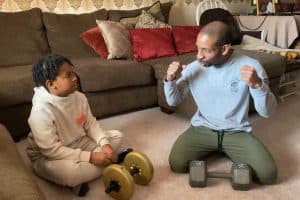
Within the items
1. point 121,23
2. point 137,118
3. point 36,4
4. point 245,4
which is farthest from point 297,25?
point 36,4

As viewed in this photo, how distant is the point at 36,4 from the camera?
3033 millimetres

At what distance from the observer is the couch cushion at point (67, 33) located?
9.36 ft

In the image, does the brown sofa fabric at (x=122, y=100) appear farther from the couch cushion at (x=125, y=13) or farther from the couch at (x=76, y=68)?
the couch cushion at (x=125, y=13)

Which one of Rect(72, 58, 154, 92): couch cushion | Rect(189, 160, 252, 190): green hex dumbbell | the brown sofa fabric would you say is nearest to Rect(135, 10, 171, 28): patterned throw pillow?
Rect(72, 58, 154, 92): couch cushion

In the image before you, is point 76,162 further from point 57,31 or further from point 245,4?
point 245,4

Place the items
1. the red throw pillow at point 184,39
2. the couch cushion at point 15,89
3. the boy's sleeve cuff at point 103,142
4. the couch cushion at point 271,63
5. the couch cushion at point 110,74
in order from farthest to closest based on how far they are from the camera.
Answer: the red throw pillow at point 184,39 → the couch cushion at point 271,63 → the couch cushion at point 110,74 → the couch cushion at point 15,89 → the boy's sleeve cuff at point 103,142

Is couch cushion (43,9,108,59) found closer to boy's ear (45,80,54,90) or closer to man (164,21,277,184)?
boy's ear (45,80,54,90)

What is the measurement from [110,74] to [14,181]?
1.49m

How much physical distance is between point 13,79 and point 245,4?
3580 millimetres

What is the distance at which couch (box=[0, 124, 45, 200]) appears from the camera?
3.06 ft

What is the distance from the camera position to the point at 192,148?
1751 millimetres

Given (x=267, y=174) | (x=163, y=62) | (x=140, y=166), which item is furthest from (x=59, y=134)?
(x=163, y=62)

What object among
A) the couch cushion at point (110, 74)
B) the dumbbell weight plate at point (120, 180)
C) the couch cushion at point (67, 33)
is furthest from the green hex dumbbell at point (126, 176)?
the couch cushion at point (67, 33)

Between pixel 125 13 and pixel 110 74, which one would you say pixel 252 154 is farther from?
pixel 125 13
